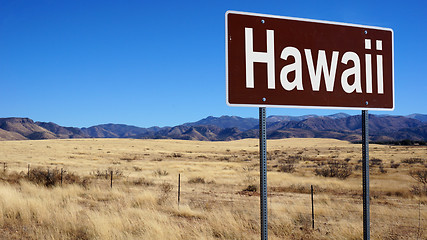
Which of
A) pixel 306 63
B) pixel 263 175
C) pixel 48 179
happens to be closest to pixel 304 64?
pixel 306 63

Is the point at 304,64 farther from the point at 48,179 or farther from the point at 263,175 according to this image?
the point at 48,179

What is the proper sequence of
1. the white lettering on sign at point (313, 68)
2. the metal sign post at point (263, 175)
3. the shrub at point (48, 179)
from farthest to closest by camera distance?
1. the shrub at point (48, 179)
2. the white lettering on sign at point (313, 68)
3. the metal sign post at point (263, 175)

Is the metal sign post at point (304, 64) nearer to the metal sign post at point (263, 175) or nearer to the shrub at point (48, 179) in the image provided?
the metal sign post at point (263, 175)

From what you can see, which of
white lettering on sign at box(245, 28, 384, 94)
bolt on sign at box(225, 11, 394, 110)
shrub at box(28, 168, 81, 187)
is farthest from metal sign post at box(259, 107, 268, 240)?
shrub at box(28, 168, 81, 187)

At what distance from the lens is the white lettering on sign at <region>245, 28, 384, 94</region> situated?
3719 millimetres

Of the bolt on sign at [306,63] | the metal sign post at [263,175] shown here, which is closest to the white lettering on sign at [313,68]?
the bolt on sign at [306,63]

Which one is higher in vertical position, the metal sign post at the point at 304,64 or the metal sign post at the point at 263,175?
the metal sign post at the point at 304,64

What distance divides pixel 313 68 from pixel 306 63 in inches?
4.2

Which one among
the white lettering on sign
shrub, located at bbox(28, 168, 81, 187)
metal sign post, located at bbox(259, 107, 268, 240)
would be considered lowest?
shrub, located at bbox(28, 168, 81, 187)

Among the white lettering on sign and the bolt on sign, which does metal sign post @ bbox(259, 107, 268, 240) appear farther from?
the white lettering on sign

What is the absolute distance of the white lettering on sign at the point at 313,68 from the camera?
3.72 metres

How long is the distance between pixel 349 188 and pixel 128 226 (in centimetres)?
1412

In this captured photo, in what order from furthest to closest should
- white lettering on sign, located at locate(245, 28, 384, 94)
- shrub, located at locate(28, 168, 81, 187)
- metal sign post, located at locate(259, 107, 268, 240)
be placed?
shrub, located at locate(28, 168, 81, 187)
white lettering on sign, located at locate(245, 28, 384, 94)
metal sign post, located at locate(259, 107, 268, 240)

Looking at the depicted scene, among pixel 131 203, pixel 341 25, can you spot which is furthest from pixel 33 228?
pixel 341 25
